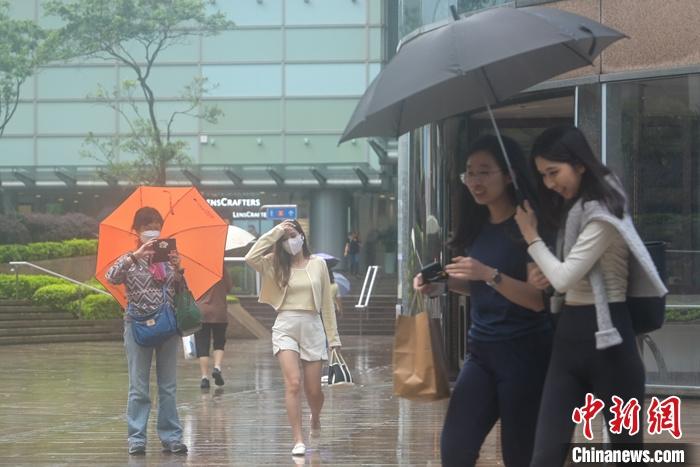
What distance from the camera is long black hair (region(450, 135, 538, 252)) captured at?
529 cm

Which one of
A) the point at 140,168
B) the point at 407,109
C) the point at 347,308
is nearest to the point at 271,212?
the point at 347,308

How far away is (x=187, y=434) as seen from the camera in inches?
423

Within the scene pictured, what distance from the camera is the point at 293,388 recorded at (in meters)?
9.39

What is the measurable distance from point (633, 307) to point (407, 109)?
1.64 m

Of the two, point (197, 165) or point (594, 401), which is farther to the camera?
point (197, 165)

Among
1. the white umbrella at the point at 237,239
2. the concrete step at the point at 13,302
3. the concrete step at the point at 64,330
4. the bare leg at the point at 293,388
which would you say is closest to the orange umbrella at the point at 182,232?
the bare leg at the point at 293,388

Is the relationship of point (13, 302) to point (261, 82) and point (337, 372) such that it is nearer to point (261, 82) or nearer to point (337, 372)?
point (337, 372)

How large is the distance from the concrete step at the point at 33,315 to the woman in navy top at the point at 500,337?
822 inches

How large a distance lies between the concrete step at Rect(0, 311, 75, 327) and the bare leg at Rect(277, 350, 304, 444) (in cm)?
1645

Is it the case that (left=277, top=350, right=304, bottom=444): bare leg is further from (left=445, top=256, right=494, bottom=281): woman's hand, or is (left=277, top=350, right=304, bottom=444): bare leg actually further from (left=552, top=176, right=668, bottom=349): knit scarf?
(left=552, top=176, right=668, bottom=349): knit scarf

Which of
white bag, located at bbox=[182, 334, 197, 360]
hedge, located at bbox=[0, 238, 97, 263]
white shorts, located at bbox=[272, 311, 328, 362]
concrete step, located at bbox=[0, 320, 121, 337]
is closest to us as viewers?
white shorts, located at bbox=[272, 311, 328, 362]

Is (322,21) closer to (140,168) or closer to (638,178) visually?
(140,168)

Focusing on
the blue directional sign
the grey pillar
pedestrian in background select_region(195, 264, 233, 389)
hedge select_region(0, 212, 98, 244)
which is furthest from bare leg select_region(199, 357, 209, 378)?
the grey pillar

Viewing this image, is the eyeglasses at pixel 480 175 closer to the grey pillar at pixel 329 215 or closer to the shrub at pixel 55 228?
the shrub at pixel 55 228
